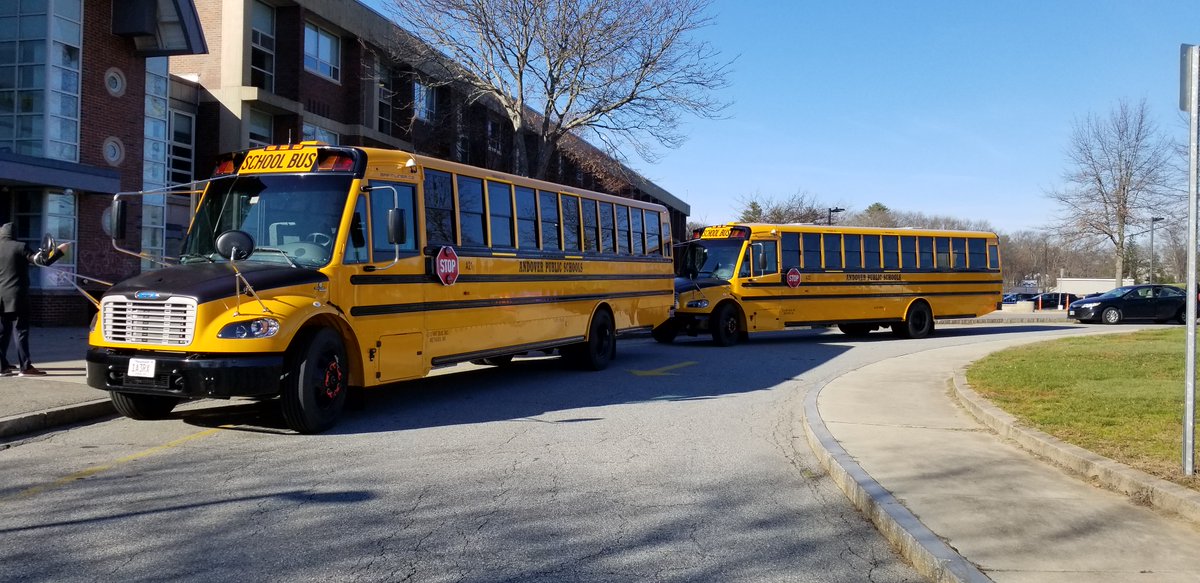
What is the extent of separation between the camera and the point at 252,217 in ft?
28.9

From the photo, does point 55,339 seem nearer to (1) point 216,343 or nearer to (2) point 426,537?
(1) point 216,343

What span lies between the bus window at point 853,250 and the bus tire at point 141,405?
16392 mm

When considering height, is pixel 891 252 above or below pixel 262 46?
below

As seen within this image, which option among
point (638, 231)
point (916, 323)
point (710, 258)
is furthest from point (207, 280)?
point (916, 323)

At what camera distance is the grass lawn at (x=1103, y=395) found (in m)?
7.02

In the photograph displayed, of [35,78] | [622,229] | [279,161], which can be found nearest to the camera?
[279,161]

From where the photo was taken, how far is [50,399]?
29.3ft

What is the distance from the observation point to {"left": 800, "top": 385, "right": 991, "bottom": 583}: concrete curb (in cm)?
452

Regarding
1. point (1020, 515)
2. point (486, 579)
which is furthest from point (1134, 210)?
point (486, 579)

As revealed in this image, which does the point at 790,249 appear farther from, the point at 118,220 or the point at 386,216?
the point at 118,220

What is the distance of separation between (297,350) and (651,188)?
156ft

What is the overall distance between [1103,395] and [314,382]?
838 centimetres

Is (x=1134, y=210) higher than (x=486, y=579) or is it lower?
higher

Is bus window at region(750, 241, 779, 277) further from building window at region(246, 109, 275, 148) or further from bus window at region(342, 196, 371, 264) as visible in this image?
building window at region(246, 109, 275, 148)
